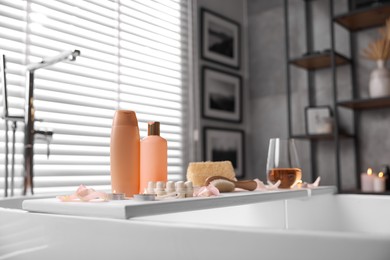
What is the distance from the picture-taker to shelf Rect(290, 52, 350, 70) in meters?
2.61

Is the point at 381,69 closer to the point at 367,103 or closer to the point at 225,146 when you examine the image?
the point at 367,103

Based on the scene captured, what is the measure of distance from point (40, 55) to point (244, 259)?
1.68 meters

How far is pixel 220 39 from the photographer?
298 centimetres

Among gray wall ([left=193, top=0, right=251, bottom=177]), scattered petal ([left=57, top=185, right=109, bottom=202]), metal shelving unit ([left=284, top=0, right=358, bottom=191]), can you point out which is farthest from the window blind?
scattered petal ([left=57, top=185, right=109, bottom=202])

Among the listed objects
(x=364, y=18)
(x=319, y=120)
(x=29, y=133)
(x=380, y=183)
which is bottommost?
(x=380, y=183)

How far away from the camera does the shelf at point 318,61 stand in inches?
103

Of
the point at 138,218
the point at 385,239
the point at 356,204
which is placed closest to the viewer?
the point at 385,239

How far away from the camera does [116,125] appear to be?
0.81 metres

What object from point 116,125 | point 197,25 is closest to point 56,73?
point 197,25

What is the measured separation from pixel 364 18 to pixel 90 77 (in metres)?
1.56

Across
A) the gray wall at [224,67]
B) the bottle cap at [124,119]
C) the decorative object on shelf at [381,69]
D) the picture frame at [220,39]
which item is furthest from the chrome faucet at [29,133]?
the decorative object on shelf at [381,69]

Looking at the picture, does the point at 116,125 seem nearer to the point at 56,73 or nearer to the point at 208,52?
the point at 56,73

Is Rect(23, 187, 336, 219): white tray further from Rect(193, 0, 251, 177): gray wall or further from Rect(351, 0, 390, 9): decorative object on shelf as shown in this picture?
Rect(351, 0, 390, 9): decorative object on shelf

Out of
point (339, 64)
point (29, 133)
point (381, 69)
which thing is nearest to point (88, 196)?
point (29, 133)
